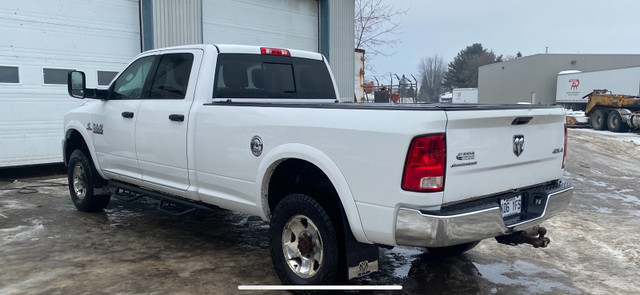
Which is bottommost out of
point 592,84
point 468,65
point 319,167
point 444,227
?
point 444,227

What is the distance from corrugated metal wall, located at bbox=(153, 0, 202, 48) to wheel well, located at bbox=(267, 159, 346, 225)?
25.2 ft

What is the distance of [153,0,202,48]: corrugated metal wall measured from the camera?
1087cm

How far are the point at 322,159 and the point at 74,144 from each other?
14.9ft

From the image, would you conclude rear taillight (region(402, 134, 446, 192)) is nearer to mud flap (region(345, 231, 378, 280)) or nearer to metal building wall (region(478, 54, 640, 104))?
mud flap (region(345, 231, 378, 280))

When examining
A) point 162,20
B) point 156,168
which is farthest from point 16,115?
point 156,168

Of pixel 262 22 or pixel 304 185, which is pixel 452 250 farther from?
pixel 262 22

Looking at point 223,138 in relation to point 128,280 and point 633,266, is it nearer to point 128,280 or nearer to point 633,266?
point 128,280

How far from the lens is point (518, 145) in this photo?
3748 millimetres

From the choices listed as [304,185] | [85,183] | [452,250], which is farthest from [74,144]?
→ [452,250]

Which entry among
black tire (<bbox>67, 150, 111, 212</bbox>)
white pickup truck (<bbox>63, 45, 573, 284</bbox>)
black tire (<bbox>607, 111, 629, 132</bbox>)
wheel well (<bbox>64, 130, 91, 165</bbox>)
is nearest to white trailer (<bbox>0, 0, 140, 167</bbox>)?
wheel well (<bbox>64, 130, 91, 165</bbox>)

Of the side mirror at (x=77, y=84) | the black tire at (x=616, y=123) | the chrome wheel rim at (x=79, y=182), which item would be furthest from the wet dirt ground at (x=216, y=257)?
the black tire at (x=616, y=123)

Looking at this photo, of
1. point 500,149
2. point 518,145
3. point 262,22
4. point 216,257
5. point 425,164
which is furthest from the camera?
point 262,22

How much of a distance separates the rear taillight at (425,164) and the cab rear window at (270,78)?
7.63 feet

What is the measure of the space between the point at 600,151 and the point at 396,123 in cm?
1441
